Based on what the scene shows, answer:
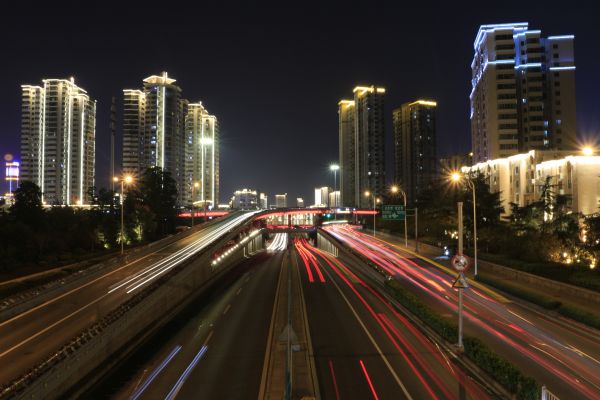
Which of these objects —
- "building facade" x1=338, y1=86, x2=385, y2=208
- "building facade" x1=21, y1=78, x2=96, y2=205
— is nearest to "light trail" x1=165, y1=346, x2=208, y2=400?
"building facade" x1=21, y1=78, x2=96, y2=205

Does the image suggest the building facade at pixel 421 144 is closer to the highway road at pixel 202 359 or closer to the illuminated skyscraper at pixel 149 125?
the illuminated skyscraper at pixel 149 125

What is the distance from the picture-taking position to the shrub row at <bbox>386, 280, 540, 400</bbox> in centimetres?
1291

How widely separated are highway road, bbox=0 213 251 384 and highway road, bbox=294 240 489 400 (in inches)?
477

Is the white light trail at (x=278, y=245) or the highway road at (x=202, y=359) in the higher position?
the highway road at (x=202, y=359)

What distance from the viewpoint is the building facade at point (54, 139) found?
147375mm

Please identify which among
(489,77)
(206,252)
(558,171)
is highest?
(489,77)

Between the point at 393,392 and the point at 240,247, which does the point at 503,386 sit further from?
the point at 240,247

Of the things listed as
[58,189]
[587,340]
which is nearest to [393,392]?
[587,340]

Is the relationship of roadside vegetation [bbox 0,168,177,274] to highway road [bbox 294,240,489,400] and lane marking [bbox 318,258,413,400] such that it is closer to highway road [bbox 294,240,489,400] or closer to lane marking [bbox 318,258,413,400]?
lane marking [bbox 318,258,413,400]

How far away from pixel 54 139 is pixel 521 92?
150 metres

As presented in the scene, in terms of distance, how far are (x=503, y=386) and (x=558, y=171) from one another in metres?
55.8

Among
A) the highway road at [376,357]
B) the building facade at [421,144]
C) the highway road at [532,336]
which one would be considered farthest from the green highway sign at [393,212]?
the building facade at [421,144]

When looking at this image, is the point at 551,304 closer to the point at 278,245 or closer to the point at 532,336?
the point at 532,336

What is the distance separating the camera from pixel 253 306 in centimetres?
3102
